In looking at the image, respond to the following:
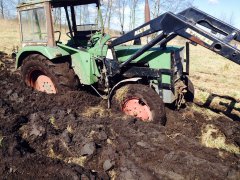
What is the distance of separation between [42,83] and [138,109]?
2.55 meters

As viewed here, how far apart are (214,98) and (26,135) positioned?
4821 millimetres

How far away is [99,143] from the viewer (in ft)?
15.9

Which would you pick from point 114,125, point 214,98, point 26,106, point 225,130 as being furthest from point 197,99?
point 26,106

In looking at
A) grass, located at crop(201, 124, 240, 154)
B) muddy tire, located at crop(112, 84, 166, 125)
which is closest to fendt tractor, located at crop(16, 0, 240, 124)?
muddy tire, located at crop(112, 84, 166, 125)

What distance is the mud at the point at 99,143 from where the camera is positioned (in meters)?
4.03

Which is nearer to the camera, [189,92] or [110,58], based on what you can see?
[110,58]

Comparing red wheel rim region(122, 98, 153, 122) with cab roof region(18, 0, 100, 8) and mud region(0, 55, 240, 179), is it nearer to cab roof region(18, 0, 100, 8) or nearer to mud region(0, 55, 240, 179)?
mud region(0, 55, 240, 179)

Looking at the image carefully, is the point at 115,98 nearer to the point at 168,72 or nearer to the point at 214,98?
the point at 168,72

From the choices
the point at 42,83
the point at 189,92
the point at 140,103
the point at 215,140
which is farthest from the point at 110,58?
the point at 215,140

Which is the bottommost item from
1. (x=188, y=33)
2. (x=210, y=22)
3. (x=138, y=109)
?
(x=138, y=109)

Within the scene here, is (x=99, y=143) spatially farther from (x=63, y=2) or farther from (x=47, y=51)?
(x=63, y=2)

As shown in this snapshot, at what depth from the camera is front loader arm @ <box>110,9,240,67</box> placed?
4129 mm

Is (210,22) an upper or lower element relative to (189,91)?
upper

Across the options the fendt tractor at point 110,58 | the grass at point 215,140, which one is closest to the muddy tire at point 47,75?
the fendt tractor at point 110,58
